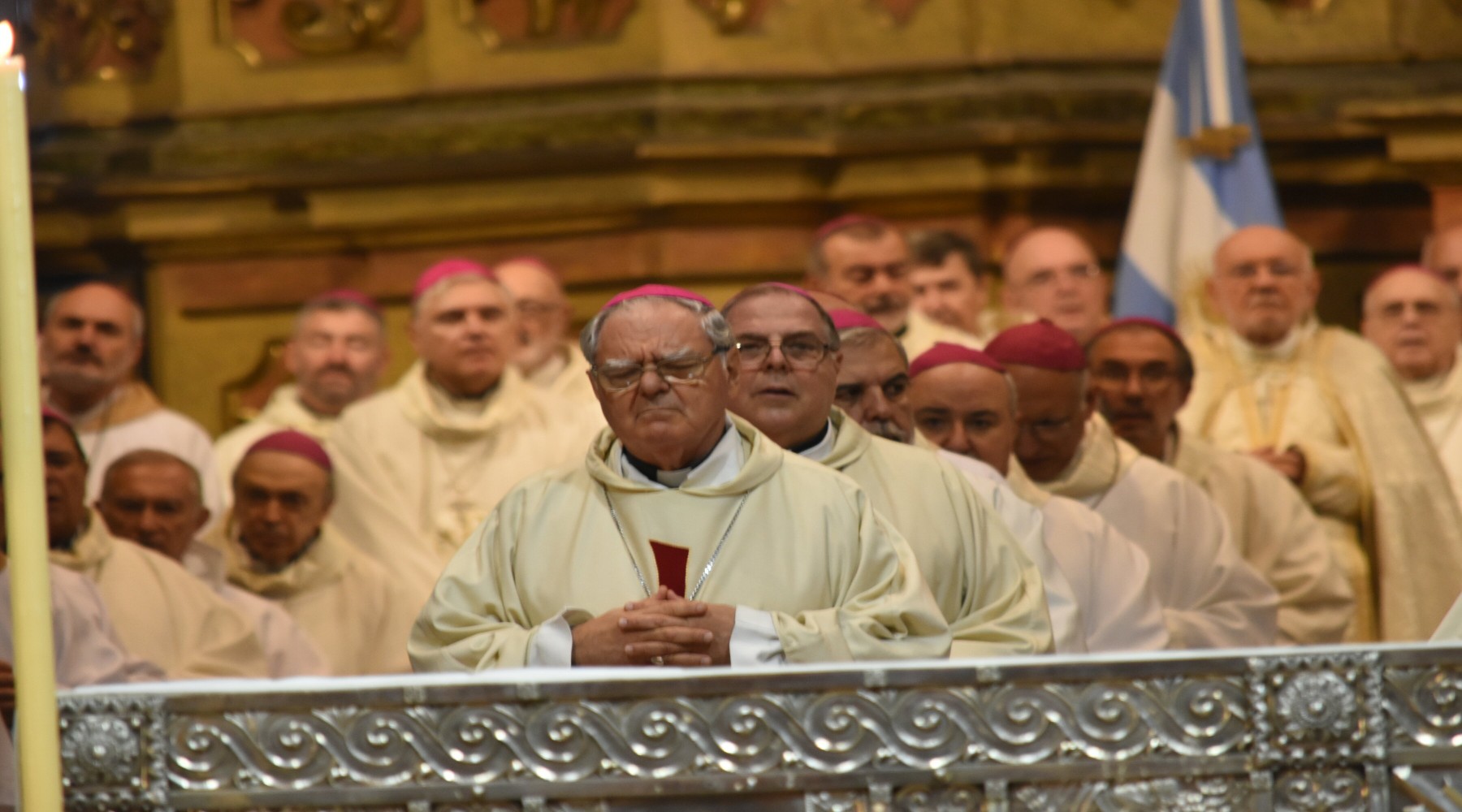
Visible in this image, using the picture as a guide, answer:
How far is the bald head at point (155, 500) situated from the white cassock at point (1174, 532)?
2.52m

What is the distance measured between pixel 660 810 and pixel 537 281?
6215 millimetres

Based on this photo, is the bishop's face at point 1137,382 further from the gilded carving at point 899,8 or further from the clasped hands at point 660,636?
the gilded carving at point 899,8

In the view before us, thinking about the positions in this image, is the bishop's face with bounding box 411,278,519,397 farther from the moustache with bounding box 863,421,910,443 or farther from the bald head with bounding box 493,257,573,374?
the moustache with bounding box 863,421,910,443

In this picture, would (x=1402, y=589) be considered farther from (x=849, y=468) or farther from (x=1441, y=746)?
(x=1441, y=746)

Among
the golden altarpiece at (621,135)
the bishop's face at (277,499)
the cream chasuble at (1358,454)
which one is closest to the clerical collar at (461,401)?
the bishop's face at (277,499)

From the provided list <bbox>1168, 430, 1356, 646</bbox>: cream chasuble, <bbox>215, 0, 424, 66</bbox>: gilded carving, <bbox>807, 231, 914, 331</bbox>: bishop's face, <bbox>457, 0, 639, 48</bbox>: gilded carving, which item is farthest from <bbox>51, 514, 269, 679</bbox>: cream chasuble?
<bbox>215, 0, 424, 66</bbox>: gilded carving

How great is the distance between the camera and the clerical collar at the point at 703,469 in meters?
4.04

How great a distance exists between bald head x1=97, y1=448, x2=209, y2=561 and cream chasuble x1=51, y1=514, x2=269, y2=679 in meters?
0.21

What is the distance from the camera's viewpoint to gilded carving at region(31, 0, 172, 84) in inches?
443

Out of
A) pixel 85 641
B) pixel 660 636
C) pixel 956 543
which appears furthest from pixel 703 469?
pixel 85 641

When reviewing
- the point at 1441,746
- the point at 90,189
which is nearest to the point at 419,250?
the point at 90,189

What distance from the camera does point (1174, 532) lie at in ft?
21.5

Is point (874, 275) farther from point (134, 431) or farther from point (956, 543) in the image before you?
point (956, 543)

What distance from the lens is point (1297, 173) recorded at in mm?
10594
